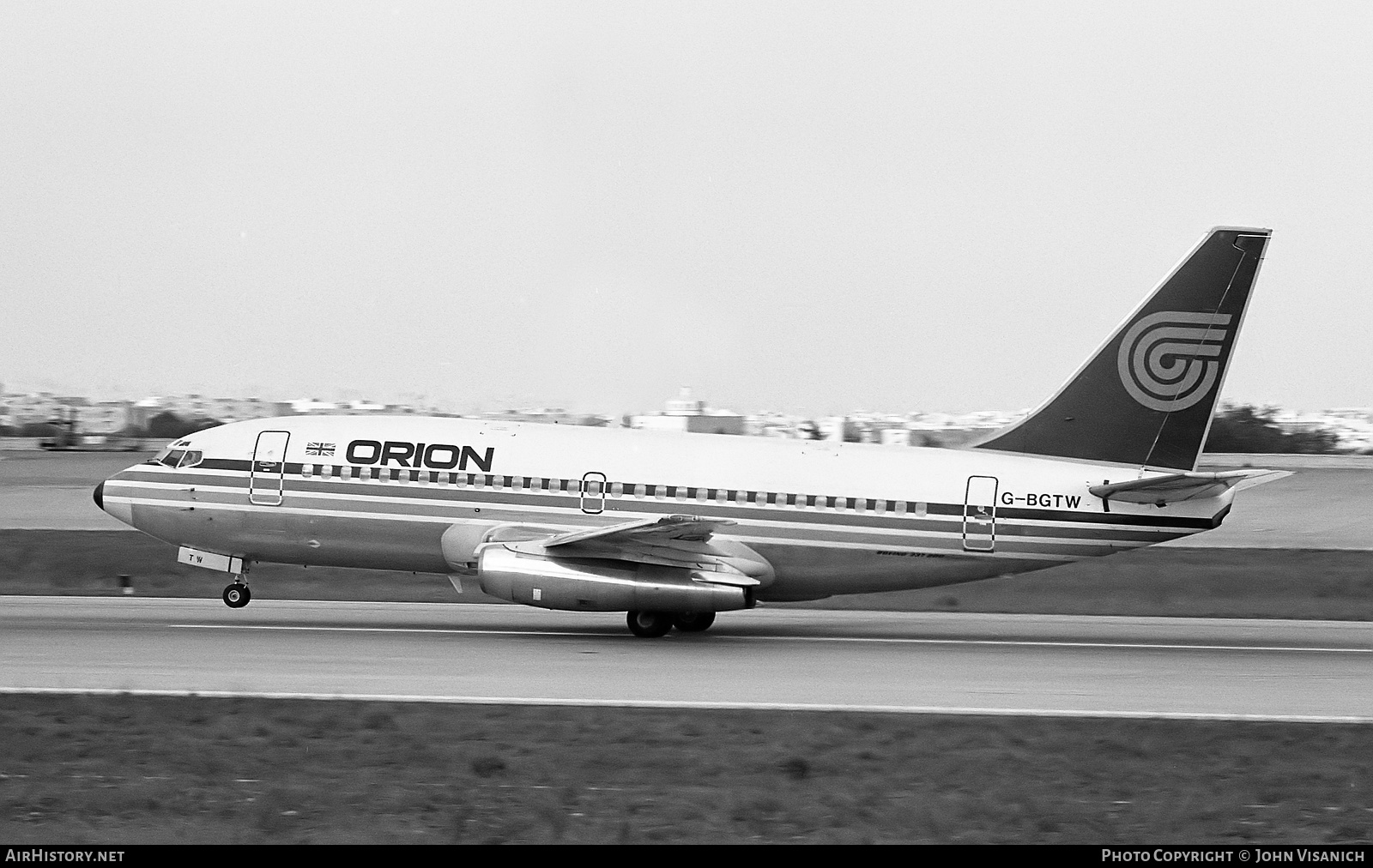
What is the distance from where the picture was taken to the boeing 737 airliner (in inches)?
963

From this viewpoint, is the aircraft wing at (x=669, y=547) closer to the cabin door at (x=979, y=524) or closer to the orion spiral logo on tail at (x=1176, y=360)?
the cabin door at (x=979, y=524)

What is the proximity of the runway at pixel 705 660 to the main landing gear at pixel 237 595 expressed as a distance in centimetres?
34

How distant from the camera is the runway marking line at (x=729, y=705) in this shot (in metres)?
16.1

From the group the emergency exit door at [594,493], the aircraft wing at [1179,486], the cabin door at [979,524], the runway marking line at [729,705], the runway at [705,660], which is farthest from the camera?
the cabin door at [979,524]

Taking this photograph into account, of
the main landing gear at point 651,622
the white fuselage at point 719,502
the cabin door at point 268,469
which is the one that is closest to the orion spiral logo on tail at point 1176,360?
the white fuselage at point 719,502

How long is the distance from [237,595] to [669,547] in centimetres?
783

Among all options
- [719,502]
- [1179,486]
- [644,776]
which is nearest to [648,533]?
[719,502]

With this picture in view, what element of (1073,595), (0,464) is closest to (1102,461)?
(1073,595)

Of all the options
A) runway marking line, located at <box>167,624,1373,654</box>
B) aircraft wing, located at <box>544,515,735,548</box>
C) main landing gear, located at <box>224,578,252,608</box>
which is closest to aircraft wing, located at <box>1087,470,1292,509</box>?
runway marking line, located at <box>167,624,1373,654</box>

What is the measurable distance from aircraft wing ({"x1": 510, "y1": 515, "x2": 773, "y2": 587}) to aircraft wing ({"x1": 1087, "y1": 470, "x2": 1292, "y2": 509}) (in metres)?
6.06

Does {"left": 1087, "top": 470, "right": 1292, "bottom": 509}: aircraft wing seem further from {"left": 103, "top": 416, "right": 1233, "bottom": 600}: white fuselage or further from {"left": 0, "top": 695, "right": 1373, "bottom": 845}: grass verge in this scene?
{"left": 0, "top": 695, "right": 1373, "bottom": 845}: grass verge

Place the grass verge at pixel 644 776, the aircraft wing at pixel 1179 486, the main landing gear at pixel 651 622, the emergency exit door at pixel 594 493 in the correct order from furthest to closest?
the emergency exit door at pixel 594 493 → the main landing gear at pixel 651 622 → the aircraft wing at pixel 1179 486 → the grass verge at pixel 644 776

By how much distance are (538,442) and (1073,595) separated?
14875mm

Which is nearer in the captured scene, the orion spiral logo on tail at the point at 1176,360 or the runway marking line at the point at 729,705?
the runway marking line at the point at 729,705
